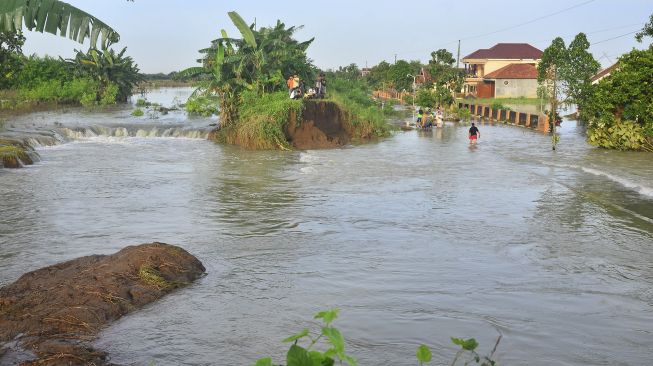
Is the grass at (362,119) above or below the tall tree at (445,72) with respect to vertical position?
below

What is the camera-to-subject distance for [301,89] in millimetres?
33125

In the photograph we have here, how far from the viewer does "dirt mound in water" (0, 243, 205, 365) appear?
6.49 metres

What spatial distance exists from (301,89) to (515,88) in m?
47.6

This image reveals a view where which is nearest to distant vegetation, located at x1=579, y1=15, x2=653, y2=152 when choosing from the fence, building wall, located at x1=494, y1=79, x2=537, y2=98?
the fence

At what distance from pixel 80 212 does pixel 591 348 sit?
11.5 m

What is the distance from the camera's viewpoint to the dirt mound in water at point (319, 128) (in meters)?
29.8

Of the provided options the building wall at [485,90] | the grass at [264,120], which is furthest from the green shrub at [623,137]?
the building wall at [485,90]

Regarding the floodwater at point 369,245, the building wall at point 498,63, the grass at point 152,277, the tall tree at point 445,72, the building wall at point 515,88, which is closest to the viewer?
the floodwater at point 369,245

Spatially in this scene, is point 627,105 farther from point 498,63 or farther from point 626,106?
point 498,63

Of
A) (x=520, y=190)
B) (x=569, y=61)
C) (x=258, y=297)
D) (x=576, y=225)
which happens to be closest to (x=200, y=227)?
(x=258, y=297)

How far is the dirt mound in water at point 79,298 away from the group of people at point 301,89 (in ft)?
73.8

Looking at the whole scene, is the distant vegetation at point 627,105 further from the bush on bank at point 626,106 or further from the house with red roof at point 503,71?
the house with red roof at point 503,71

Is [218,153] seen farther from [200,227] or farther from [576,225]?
[576,225]

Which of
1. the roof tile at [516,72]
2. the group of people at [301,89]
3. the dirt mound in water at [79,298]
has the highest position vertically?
the roof tile at [516,72]
